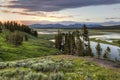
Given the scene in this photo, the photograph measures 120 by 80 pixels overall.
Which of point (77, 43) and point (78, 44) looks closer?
point (78, 44)

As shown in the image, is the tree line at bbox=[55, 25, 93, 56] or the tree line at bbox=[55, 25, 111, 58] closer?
the tree line at bbox=[55, 25, 93, 56]

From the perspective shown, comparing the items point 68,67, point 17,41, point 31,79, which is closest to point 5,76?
point 31,79

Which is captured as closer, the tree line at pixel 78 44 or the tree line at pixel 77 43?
the tree line at pixel 77 43

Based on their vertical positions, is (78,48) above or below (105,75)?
below

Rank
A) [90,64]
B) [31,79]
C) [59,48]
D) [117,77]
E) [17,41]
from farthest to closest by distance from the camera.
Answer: [59,48]
[17,41]
[90,64]
[117,77]
[31,79]

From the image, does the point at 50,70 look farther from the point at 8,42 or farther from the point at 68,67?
the point at 8,42

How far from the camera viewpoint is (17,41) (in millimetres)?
173625

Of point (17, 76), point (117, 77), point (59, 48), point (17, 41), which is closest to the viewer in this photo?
point (17, 76)

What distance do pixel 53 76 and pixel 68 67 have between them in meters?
7.52

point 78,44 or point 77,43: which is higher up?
point 77,43

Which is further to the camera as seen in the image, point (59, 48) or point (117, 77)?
point (59, 48)

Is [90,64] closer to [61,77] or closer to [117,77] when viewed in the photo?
[117,77]

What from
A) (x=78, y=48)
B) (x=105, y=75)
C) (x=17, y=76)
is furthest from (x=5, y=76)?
(x=78, y=48)

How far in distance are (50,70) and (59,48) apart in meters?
160
